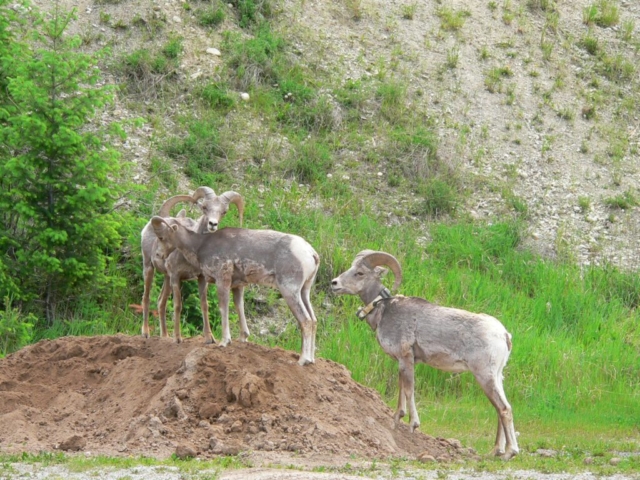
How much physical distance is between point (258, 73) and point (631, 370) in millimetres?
12231

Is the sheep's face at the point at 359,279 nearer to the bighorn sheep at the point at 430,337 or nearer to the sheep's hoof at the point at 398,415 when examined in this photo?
the bighorn sheep at the point at 430,337

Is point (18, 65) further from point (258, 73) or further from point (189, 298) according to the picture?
point (258, 73)

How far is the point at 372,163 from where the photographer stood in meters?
24.4

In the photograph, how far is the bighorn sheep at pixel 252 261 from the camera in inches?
487

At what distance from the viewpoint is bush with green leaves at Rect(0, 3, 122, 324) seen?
16.2 m

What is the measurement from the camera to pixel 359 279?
12.9m

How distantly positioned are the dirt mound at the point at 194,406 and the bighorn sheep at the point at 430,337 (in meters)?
0.77

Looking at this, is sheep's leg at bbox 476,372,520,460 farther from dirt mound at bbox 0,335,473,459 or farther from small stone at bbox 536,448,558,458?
small stone at bbox 536,448,558,458

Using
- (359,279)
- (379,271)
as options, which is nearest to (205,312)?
(359,279)

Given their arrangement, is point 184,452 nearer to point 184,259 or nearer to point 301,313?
point 301,313

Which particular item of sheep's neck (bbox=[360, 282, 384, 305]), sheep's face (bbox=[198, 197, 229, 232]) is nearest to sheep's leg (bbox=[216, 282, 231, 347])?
sheep's face (bbox=[198, 197, 229, 232])

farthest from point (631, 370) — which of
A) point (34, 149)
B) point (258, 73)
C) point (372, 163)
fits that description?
point (258, 73)

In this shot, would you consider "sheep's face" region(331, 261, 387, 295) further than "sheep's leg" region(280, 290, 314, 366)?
Yes

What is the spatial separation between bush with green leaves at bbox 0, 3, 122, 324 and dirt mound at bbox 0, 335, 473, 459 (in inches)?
Answer: 139
